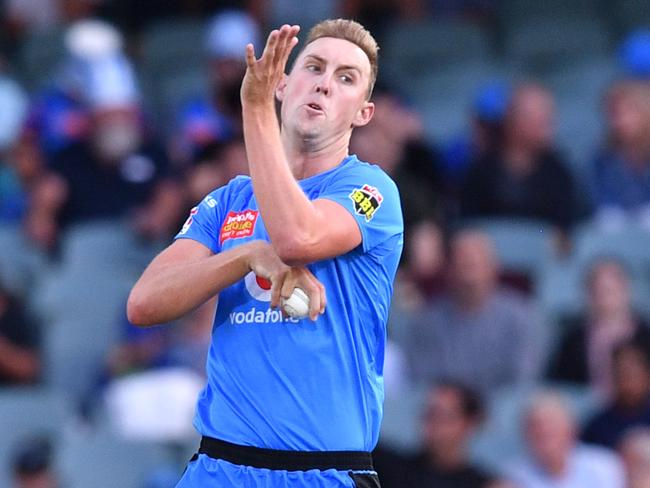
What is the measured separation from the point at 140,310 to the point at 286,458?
593mm

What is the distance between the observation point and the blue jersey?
13.7 feet

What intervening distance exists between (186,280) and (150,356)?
201 inches

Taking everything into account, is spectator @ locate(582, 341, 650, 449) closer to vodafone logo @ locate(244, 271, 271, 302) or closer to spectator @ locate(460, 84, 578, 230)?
spectator @ locate(460, 84, 578, 230)

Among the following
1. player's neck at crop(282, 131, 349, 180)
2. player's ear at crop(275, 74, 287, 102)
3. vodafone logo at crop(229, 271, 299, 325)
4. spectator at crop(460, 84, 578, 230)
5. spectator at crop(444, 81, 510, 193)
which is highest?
spectator at crop(444, 81, 510, 193)

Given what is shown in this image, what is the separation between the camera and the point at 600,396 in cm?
855

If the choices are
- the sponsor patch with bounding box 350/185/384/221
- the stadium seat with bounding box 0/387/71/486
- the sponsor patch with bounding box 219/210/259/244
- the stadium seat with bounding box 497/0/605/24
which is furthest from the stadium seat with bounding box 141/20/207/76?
the sponsor patch with bounding box 350/185/384/221

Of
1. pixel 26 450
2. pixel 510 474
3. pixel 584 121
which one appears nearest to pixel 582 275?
pixel 510 474

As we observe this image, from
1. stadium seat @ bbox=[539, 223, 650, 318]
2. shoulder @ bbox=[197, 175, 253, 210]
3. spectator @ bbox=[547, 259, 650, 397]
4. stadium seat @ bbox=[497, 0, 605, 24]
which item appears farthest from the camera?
stadium seat @ bbox=[497, 0, 605, 24]

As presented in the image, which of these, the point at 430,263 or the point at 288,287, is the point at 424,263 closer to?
the point at 430,263

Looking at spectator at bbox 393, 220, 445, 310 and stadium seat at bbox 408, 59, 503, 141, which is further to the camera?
stadium seat at bbox 408, 59, 503, 141

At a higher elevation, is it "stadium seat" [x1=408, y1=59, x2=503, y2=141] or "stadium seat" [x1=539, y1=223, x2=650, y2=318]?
"stadium seat" [x1=408, y1=59, x2=503, y2=141]

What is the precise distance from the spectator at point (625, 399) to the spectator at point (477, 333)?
0.68m

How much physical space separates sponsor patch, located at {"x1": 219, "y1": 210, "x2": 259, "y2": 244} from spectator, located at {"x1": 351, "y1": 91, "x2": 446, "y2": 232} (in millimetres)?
5042

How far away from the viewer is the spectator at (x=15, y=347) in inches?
373
